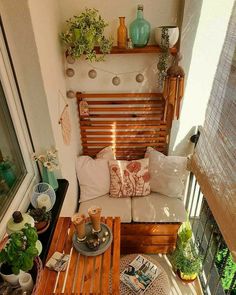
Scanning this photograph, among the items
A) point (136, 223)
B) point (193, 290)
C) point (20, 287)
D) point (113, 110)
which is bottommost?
point (193, 290)

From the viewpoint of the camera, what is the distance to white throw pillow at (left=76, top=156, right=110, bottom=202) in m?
2.39

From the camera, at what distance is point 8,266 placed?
109 cm

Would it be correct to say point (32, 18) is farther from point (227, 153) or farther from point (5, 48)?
point (227, 153)

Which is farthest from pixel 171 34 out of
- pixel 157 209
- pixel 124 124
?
pixel 157 209

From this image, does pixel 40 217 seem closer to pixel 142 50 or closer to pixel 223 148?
pixel 223 148

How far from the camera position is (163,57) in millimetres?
2029

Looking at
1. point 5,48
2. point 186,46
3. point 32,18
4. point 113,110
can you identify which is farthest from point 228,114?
point 5,48

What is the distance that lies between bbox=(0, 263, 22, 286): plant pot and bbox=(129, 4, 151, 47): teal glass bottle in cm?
180

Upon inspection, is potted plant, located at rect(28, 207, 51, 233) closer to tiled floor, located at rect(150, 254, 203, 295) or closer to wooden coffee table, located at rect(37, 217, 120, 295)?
wooden coffee table, located at rect(37, 217, 120, 295)

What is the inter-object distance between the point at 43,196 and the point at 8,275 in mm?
521

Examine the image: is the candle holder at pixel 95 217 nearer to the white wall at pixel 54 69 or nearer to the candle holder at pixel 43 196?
the candle holder at pixel 43 196

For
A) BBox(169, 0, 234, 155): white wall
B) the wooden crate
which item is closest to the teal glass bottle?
BBox(169, 0, 234, 155): white wall

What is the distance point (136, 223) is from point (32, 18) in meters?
1.78

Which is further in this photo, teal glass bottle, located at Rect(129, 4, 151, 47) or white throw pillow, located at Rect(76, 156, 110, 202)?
white throw pillow, located at Rect(76, 156, 110, 202)
